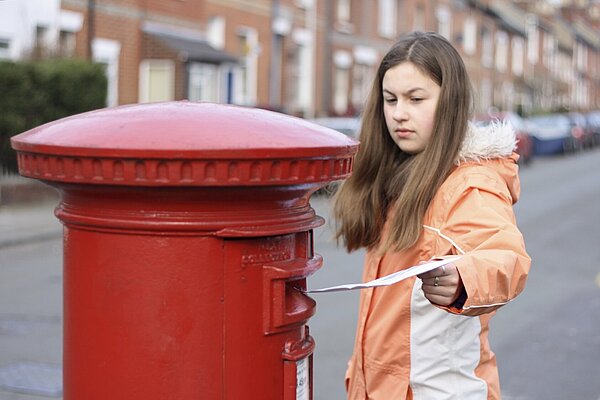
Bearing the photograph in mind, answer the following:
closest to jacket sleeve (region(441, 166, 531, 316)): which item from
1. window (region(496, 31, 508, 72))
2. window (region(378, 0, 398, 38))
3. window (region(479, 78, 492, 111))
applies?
window (region(378, 0, 398, 38))

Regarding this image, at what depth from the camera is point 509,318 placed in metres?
7.53

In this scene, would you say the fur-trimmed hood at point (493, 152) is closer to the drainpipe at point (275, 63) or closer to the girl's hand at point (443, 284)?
the girl's hand at point (443, 284)

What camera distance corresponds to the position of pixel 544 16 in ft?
190

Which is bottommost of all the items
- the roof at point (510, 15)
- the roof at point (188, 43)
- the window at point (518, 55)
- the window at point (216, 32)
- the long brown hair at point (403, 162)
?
the long brown hair at point (403, 162)

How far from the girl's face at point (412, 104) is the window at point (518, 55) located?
51467mm

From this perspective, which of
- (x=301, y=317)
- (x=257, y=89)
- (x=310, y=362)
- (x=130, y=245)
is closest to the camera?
(x=130, y=245)

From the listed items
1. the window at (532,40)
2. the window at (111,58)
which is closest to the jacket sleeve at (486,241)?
the window at (111,58)

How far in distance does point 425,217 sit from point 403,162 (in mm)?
311

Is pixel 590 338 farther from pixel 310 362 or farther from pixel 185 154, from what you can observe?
pixel 185 154

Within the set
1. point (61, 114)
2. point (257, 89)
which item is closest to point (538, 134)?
point (257, 89)

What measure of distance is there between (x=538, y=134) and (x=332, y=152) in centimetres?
3100

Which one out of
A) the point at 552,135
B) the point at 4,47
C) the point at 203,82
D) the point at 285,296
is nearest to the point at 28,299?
the point at 285,296

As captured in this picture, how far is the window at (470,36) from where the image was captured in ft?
144

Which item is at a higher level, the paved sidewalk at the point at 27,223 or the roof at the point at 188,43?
the roof at the point at 188,43
